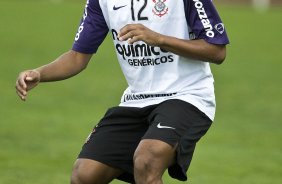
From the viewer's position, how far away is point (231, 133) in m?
16.9

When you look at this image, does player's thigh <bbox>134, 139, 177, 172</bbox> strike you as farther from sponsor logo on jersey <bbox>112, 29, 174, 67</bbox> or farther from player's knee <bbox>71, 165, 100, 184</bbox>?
sponsor logo on jersey <bbox>112, 29, 174, 67</bbox>

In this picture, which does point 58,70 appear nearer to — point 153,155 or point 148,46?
point 148,46

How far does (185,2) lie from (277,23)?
29.0 metres

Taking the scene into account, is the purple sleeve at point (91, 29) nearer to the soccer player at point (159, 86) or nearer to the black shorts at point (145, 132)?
the soccer player at point (159, 86)

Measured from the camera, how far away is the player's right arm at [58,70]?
837cm

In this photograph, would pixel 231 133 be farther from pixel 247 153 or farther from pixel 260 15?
pixel 260 15

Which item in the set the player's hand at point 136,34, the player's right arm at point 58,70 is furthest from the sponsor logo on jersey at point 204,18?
the player's right arm at point 58,70

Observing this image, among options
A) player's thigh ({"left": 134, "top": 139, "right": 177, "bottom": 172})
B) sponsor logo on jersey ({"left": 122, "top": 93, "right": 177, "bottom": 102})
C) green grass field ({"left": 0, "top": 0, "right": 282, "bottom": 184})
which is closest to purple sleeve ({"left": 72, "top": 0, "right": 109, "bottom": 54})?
sponsor logo on jersey ({"left": 122, "top": 93, "right": 177, "bottom": 102})

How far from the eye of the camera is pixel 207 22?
815cm

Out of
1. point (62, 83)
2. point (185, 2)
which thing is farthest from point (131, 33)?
point (62, 83)

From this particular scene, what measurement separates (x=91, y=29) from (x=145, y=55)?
2.36ft

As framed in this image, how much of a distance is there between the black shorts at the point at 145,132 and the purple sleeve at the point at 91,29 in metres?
0.63

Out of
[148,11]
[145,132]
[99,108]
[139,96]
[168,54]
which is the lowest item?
[99,108]

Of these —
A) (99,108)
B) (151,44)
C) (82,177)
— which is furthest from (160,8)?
(99,108)
